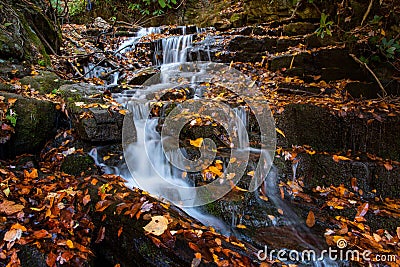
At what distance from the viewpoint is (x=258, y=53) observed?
27.3 feet

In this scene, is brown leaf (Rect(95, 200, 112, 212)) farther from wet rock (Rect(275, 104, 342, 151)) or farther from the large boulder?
the large boulder

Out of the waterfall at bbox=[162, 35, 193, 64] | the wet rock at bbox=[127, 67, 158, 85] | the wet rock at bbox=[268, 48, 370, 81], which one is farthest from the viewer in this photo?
the waterfall at bbox=[162, 35, 193, 64]

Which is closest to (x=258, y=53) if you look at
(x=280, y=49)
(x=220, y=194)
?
(x=280, y=49)

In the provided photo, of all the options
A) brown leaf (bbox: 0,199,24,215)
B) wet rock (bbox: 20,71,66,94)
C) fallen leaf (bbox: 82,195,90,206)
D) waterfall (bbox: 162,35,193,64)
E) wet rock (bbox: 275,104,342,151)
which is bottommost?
fallen leaf (bbox: 82,195,90,206)

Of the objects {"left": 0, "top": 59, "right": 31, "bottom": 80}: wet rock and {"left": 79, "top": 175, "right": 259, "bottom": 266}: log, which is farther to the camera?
{"left": 0, "top": 59, "right": 31, "bottom": 80}: wet rock

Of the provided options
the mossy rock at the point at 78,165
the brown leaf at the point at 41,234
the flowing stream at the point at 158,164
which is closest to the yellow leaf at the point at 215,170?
the flowing stream at the point at 158,164

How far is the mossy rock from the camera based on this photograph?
4011 millimetres

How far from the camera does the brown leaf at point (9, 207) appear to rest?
2.47 m

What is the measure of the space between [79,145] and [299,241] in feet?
12.4

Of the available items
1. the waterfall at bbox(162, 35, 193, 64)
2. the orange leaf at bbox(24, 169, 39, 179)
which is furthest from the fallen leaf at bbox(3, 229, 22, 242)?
the waterfall at bbox(162, 35, 193, 64)

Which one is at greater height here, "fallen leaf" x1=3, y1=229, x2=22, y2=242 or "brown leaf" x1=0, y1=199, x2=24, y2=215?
"brown leaf" x1=0, y1=199, x2=24, y2=215

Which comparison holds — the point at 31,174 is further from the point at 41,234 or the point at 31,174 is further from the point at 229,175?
the point at 229,175

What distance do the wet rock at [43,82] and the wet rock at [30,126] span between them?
2.40 ft

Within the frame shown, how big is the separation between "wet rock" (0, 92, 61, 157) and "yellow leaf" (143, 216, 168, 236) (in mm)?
2961
